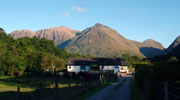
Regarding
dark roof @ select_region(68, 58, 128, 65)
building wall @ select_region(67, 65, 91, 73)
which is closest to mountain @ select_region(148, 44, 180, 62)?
dark roof @ select_region(68, 58, 128, 65)

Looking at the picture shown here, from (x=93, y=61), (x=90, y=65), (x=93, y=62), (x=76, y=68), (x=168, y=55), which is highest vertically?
(x=93, y=61)

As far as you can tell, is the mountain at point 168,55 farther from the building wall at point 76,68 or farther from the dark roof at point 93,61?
the building wall at point 76,68

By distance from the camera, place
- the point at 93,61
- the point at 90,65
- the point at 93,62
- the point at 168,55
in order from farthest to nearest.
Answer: the point at 93,61, the point at 93,62, the point at 90,65, the point at 168,55

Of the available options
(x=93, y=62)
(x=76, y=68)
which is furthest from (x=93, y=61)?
(x=76, y=68)

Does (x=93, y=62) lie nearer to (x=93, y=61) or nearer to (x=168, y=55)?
(x=93, y=61)

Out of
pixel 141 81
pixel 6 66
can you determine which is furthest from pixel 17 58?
pixel 141 81

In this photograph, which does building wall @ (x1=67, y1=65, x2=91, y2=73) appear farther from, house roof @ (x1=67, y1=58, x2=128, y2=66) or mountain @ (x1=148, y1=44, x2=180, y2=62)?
mountain @ (x1=148, y1=44, x2=180, y2=62)

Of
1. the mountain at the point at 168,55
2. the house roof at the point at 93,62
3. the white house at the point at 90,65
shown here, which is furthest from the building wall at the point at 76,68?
the mountain at the point at 168,55

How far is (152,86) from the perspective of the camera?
498 inches

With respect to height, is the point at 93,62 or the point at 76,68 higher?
the point at 93,62

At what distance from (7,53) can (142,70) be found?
67.9 metres

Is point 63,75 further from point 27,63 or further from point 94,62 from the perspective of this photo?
point 27,63

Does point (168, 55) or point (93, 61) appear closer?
point (168, 55)

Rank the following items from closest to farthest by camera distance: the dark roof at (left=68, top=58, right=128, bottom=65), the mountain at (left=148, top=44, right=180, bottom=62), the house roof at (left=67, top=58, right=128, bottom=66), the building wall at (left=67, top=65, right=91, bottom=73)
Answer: the mountain at (left=148, top=44, right=180, bottom=62) < the house roof at (left=67, top=58, right=128, bottom=66) < the dark roof at (left=68, top=58, right=128, bottom=65) < the building wall at (left=67, top=65, right=91, bottom=73)
